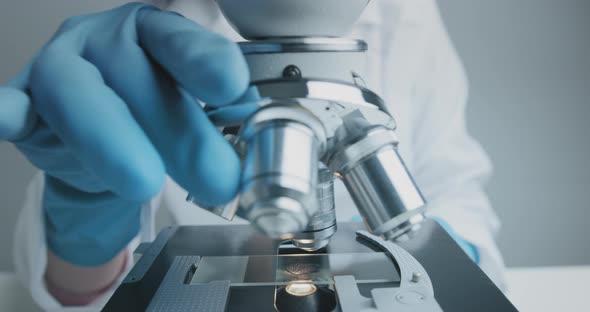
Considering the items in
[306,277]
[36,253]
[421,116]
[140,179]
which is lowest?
[36,253]

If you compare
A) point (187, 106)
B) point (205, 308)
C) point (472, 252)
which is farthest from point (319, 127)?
point (472, 252)

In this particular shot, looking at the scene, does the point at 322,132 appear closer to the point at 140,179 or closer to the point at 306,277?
the point at 140,179

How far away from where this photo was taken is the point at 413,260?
582 mm

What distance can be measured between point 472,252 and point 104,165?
0.68m

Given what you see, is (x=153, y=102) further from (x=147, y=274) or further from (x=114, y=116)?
(x=147, y=274)

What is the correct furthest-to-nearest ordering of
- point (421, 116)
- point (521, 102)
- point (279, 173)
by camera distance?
point (521, 102)
point (421, 116)
point (279, 173)

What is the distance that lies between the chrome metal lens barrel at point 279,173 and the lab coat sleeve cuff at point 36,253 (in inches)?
A: 22.0

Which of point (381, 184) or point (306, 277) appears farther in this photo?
point (306, 277)

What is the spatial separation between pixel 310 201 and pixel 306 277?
26 cm

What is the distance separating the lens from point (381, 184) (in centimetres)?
36

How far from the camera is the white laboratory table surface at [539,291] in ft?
2.74

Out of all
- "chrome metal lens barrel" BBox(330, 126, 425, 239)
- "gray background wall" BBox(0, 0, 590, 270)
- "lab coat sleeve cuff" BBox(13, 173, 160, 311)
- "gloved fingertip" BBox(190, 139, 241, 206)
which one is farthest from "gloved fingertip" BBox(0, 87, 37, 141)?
"gray background wall" BBox(0, 0, 590, 270)

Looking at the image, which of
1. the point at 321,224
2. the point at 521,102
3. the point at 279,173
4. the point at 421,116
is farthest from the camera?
the point at 521,102

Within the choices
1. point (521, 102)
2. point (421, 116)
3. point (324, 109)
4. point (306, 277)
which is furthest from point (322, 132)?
point (521, 102)
